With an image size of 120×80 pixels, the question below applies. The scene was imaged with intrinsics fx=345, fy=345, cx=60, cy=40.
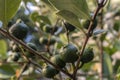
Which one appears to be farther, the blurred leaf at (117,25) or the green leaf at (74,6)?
the blurred leaf at (117,25)

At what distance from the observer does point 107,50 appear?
2.10 meters

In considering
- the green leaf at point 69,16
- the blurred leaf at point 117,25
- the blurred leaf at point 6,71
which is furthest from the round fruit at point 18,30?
the blurred leaf at point 117,25

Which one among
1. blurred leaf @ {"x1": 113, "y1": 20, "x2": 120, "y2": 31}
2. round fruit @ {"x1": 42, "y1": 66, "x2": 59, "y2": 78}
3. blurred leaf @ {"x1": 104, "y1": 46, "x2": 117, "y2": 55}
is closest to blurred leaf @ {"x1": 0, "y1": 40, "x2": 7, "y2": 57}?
blurred leaf @ {"x1": 104, "y1": 46, "x2": 117, "y2": 55}

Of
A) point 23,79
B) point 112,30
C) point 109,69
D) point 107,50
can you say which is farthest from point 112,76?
point 23,79

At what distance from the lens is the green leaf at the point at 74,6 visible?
954 mm

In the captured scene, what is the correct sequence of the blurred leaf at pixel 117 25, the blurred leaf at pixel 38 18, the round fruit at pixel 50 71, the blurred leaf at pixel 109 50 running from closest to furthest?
the round fruit at pixel 50 71 → the blurred leaf at pixel 38 18 → the blurred leaf at pixel 109 50 → the blurred leaf at pixel 117 25

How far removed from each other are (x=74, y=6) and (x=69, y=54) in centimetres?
14

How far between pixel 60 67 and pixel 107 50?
3.51 feet

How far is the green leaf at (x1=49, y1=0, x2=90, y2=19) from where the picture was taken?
0.95m

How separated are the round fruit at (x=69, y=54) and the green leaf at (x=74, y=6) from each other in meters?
0.10

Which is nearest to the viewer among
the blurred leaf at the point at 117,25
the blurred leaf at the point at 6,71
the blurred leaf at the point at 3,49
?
the blurred leaf at the point at 6,71

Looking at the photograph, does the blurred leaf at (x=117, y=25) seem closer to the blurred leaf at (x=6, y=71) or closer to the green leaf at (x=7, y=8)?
the blurred leaf at (x=6, y=71)

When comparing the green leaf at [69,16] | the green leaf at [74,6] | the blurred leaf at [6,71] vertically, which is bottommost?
the green leaf at [69,16]

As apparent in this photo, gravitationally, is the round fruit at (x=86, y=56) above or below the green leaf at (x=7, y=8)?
below
